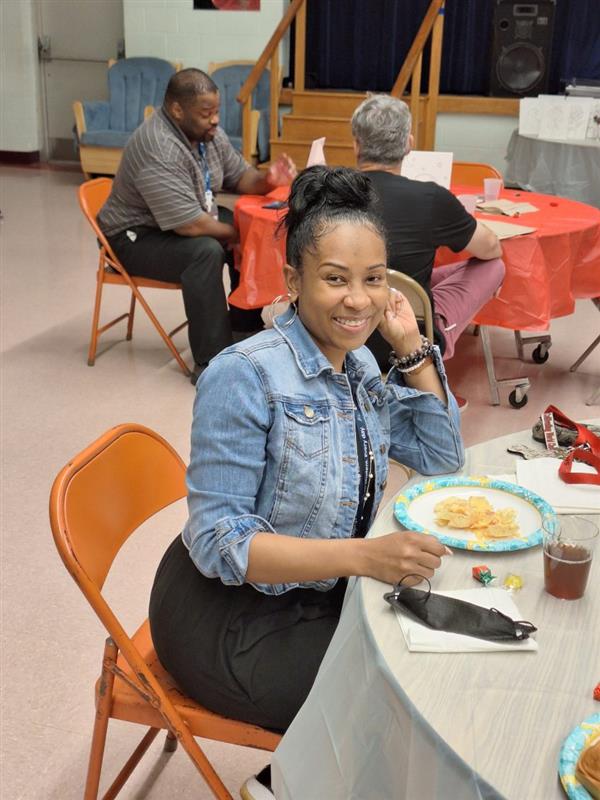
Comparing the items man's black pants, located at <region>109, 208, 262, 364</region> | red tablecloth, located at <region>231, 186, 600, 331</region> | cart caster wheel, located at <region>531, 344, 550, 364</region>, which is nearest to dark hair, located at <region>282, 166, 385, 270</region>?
red tablecloth, located at <region>231, 186, 600, 331</region>

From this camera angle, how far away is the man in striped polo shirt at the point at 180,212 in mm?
3906

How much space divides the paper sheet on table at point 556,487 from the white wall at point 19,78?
9.12 meters

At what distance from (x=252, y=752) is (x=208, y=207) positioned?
2772 millimetres

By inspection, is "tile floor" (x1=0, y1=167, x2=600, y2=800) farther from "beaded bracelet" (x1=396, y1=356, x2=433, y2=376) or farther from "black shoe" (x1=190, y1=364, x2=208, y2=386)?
"beaded bracelet" (x1=396, y1=356, x2=433, y2=376)

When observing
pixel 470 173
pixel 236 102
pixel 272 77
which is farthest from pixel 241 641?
pixel 236 102

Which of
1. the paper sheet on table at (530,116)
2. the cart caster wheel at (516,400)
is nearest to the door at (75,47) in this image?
the paper sheet on table at (530,116)

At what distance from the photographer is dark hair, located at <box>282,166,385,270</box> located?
1467 millimetres

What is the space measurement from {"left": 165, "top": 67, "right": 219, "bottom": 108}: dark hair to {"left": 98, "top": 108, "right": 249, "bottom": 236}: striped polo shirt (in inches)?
3.8

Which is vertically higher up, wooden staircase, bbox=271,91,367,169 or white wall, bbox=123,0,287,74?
white wall, bbox=123,0,287,74

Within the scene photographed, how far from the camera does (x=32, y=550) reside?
2.73 meters

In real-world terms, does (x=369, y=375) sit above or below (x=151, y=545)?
above

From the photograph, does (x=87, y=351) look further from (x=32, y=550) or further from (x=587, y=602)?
(x=587, y=602)

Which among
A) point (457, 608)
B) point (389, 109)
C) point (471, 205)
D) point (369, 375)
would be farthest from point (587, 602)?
point (471, 205)

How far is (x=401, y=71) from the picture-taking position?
23.0ft
